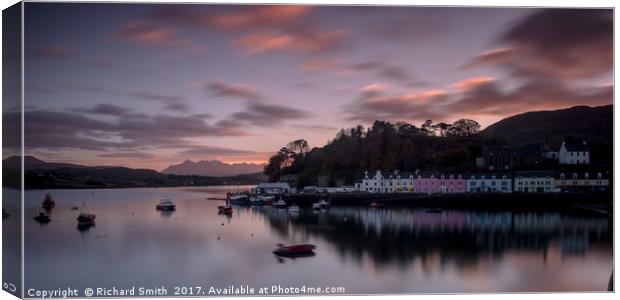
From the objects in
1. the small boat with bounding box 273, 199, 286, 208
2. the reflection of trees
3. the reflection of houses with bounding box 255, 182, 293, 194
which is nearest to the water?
the reflection of trees

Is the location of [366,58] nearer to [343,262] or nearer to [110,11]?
[343,262]

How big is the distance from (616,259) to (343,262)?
2.90m

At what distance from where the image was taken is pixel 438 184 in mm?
6988

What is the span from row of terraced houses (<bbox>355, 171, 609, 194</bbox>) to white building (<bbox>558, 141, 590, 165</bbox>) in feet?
0.60

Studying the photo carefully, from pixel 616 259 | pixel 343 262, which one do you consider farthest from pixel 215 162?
pixel 616 259

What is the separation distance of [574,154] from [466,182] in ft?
4.08

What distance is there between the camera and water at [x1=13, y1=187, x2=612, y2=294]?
5996 millimetres

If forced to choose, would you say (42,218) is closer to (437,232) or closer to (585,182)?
(437,232)

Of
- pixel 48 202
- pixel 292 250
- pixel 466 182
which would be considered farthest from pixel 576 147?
pixel 48 202

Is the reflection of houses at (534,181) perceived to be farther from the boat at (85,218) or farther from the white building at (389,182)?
the boat at (85,218)

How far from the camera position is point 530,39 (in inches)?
247

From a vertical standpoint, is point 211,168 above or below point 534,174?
above

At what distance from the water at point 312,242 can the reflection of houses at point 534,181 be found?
0.98 ft

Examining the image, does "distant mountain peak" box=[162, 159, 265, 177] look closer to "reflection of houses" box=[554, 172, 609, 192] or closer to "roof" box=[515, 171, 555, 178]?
"roof" box=[515, 171, 555, 178]
